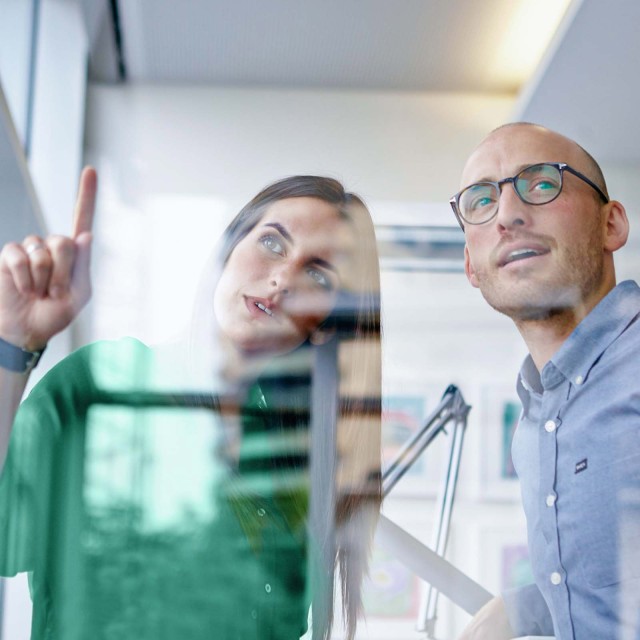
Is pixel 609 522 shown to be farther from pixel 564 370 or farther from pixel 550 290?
pixel 550 290

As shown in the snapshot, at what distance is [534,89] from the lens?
44.7 inches

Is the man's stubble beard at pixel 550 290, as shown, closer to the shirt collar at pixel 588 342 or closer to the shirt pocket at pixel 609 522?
the shirt collar at pixel 588 342

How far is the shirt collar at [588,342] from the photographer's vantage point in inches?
41.1

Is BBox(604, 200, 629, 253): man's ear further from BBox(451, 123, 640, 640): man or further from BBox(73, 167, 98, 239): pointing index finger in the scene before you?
BBox(73, 167, 98, 239): pointing index finger

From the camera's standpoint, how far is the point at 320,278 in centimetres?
110

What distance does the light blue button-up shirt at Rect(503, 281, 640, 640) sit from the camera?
0.97 m

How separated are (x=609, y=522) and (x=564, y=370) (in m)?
0.19

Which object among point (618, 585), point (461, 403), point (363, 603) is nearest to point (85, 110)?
point (461, 403)

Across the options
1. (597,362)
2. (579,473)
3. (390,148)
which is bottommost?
(579,473)

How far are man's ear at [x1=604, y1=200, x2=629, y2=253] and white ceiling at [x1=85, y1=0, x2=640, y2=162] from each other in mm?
77

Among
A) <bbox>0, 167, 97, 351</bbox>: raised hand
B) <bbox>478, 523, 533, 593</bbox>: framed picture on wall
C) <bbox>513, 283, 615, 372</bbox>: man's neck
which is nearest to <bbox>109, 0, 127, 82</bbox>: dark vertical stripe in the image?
<bbox>0, 167, 97, 351</bbox>: raised hand

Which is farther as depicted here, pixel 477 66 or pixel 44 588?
pixel 477 66

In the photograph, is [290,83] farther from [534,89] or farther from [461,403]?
[461,403]

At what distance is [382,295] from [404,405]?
0.15 metres
